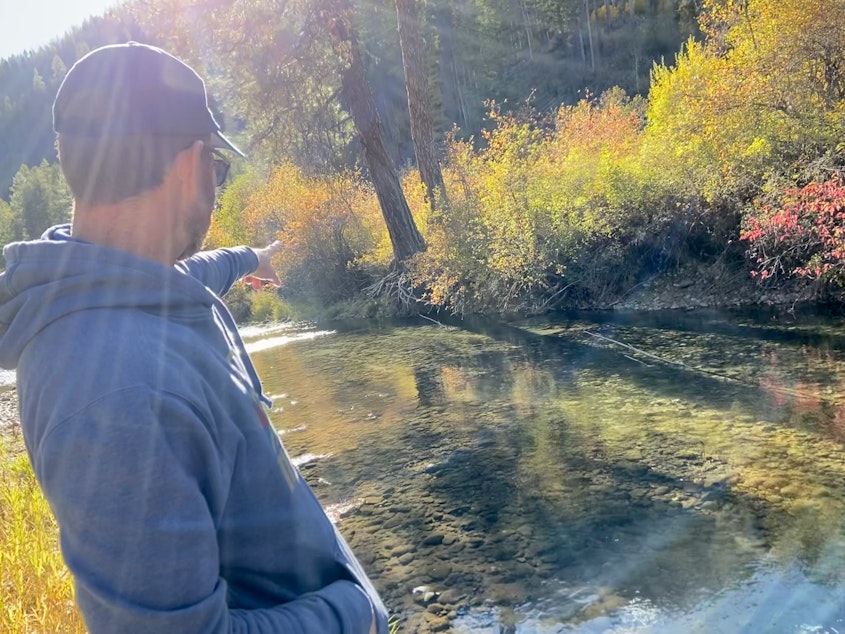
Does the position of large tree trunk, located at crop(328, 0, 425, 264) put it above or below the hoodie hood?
above

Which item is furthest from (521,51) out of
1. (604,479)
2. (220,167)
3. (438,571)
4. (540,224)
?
(220,167)

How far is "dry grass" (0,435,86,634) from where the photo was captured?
113 inches

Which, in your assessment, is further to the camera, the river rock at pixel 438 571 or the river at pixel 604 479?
the river rock at pixel 438 571

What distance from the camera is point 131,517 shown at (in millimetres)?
1028

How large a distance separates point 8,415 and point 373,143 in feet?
31.6

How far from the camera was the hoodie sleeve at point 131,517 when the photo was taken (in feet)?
3.33

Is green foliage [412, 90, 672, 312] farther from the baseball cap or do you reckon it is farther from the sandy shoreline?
the baseball cap

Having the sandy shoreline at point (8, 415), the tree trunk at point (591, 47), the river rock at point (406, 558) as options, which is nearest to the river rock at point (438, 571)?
the river rock at point (406, 558)

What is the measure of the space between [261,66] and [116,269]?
15003 mm

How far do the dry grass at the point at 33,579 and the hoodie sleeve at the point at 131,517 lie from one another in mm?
2239

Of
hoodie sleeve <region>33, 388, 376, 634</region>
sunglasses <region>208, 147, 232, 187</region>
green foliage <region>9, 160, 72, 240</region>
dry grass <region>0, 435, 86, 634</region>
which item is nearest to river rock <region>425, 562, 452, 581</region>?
dry grass <region>0, 435, 86, 634</region>

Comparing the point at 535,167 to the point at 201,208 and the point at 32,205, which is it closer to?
the point at 201,208

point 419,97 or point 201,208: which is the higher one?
point 419,97

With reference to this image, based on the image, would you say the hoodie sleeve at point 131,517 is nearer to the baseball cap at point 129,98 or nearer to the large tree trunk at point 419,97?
the baseball cap at point 129,98
